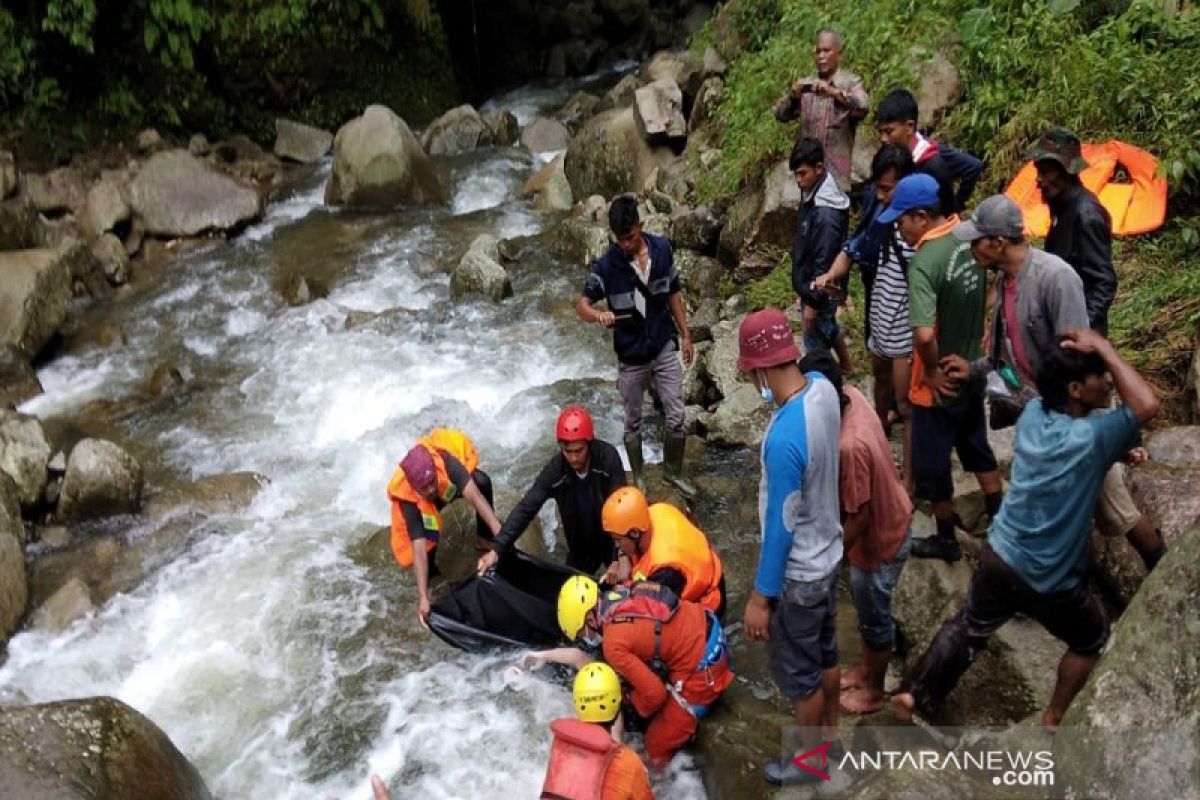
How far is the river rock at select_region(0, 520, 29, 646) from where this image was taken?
21.8 ft

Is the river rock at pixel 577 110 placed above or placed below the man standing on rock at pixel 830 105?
below

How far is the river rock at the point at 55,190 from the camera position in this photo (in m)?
13.5

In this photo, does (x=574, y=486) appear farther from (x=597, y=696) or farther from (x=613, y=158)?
(x=613, y=158)

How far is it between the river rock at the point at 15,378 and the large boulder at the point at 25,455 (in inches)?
61.8

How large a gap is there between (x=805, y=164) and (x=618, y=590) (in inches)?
113

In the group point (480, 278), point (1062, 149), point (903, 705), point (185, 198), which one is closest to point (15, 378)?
point (185, 198)

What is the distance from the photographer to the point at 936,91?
28.1 ft

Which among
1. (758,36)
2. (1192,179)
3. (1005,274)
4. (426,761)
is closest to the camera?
(1005,274)

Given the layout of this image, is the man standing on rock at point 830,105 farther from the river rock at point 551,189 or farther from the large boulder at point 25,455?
the large boulder at point 25,455

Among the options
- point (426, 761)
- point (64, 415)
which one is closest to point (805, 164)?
point (426, 761)

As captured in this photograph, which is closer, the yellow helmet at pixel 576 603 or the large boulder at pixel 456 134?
the yellow helmet at pixel 576 603

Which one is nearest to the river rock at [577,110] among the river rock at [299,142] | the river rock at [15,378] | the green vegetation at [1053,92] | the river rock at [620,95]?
the river rock at [620,95]

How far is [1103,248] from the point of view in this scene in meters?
4.32

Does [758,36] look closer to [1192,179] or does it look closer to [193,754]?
[1192,179]
